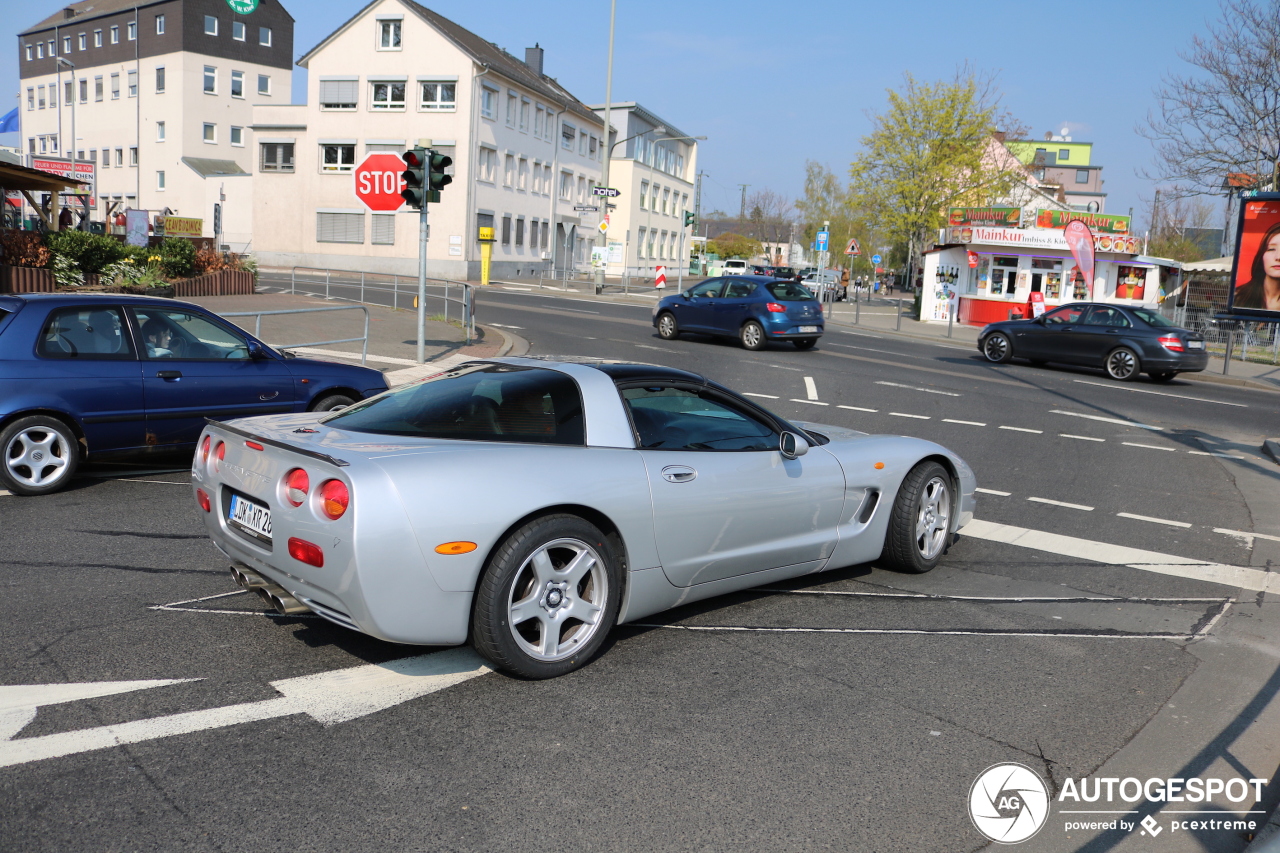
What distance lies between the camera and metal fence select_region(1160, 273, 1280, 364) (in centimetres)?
2795

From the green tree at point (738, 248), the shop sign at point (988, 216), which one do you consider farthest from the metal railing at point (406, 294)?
the green tree at point (738, 248)

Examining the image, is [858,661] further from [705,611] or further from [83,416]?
[83,416]

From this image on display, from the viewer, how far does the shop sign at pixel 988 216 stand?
36281 millimetres

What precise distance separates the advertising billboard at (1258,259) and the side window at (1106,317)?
9.95 metres

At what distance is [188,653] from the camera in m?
4.32

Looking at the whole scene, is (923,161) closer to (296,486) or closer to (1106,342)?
(1106,342)

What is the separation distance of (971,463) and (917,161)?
1445 inches

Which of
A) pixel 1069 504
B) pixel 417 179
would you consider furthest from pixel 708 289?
pixel 1069 504

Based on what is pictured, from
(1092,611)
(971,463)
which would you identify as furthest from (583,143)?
(1092,611)

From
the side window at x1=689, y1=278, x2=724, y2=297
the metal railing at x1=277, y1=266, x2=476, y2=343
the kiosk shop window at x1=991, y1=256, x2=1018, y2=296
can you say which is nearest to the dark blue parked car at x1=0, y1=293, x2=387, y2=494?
the metal railing at x1=277, y1=266, x2=476, y2=343

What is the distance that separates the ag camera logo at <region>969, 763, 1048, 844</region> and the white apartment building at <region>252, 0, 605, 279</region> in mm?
48253

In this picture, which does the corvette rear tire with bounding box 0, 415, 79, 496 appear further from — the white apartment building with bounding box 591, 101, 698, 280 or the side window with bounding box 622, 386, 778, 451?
the white apartment building with bounding box 591, 101, 698, 280

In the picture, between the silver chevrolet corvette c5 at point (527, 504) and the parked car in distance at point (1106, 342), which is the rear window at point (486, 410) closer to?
the silver chevrolet corvette c5 at point (527, 504)

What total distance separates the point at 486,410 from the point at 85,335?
14.8ft
